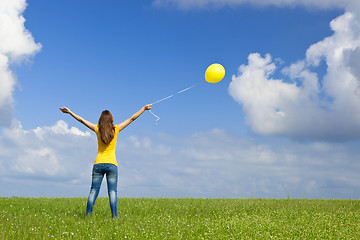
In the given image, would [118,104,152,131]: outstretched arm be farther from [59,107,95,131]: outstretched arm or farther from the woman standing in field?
[59,107,95,131]: outstretched arm

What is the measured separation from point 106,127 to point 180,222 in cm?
365

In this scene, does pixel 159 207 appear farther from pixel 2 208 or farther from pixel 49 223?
pixel 2 208

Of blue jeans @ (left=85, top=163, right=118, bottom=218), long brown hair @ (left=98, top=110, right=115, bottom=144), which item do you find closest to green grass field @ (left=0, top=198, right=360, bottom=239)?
blue jeans @ (left=85, top=163, right=118, bottom=218)

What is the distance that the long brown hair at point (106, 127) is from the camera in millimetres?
11062

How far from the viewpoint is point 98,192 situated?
1145 centimetres

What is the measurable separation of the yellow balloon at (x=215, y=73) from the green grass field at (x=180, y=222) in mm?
4761

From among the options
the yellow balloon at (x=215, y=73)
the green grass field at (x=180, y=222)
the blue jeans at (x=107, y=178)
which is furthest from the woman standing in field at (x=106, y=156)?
the yellow balloon at (x=215, y=73)

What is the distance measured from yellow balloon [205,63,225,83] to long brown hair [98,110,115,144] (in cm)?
391

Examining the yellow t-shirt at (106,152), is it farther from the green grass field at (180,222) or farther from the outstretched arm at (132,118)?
the green grass field at (180,222)

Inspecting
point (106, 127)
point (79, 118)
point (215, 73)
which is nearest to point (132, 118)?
point (106, 127)

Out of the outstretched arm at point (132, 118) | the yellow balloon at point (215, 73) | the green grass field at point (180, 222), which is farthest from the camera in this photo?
the yellow balloon at point (215, 73)

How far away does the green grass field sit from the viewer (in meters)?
9.81

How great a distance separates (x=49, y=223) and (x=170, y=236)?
4007 mm

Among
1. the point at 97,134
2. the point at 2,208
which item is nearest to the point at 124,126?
the point at 97,134
